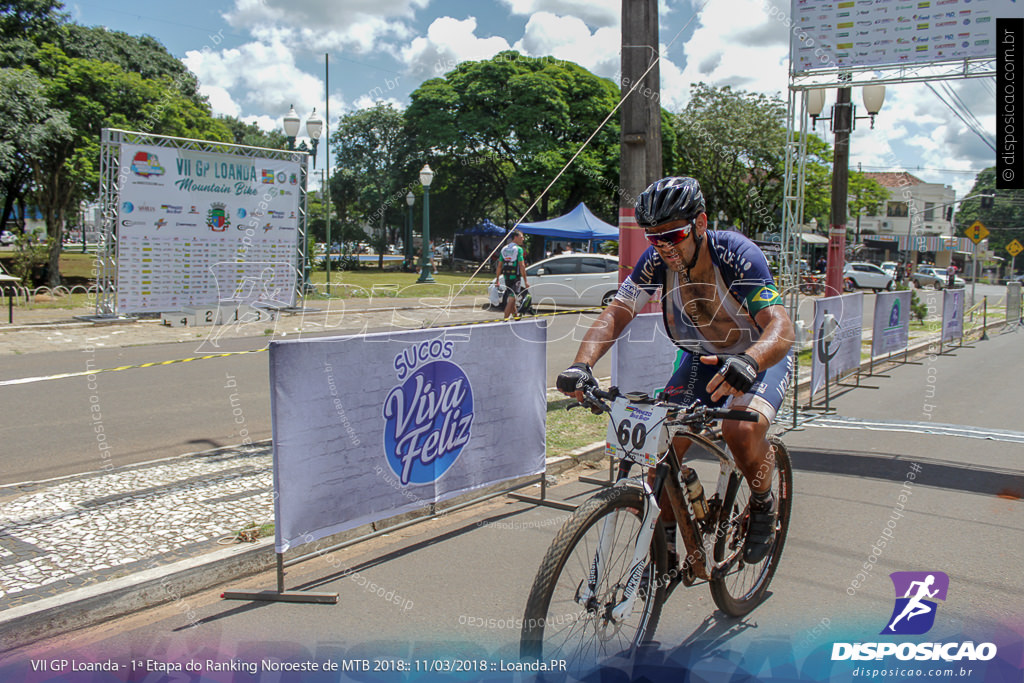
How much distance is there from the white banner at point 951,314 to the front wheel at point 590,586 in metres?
15.5

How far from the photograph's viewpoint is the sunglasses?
3.19m

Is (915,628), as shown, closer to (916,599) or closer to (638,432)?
(916,599)

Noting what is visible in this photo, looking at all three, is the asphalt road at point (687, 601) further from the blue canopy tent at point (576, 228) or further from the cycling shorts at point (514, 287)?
the blue canopy tent at point (576, 228)

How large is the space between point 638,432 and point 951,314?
16.4 metres

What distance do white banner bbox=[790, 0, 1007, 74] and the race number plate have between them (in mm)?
8468

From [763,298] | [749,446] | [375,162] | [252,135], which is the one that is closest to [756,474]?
[749,446]

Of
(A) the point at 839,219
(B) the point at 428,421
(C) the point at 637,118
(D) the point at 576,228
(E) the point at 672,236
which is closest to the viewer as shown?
(E) the point at 672,236

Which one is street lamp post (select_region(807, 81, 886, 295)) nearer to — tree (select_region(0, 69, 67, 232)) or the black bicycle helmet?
the black bicycle helmet

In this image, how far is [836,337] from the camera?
33.6 ft

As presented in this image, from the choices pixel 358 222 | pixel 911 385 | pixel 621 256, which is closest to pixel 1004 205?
pixel 358 222

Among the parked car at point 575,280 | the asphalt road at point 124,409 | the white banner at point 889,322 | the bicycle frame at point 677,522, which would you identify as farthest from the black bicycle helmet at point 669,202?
the parked car at point 575,280

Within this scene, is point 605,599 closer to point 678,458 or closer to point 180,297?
point 678,458

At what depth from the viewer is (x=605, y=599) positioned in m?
2.85

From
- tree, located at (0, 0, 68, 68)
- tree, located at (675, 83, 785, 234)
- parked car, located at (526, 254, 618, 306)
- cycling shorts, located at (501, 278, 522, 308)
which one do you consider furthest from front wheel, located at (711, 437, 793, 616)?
tree, located at (675, 83, 785, 234)
